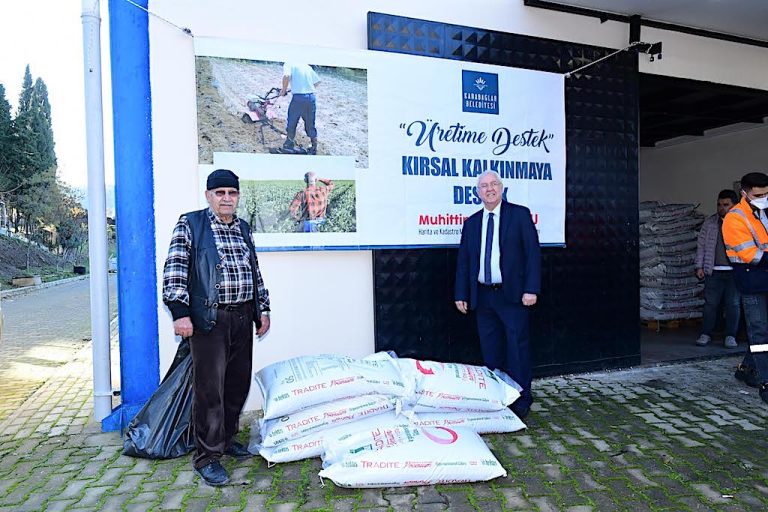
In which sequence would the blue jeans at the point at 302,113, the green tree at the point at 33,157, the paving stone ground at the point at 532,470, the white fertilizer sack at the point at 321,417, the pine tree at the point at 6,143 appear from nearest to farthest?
the paving stone ground at the point at 532,470 < the white fertilizer sack at the point at 321,417 < the blue jeans at the point at 302,113 < the green tree at the point at 33,157 < the pine tree at the point at 6,143

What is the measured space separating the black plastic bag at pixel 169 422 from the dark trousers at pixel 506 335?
1961 mm

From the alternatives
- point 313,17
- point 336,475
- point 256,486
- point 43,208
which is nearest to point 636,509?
point 336,475

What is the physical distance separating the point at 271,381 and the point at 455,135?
2.35 meters

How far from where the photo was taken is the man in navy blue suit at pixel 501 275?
12.5ft

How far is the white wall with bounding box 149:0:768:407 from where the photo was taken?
3.78m

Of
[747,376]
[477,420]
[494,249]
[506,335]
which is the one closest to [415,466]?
[477,420]

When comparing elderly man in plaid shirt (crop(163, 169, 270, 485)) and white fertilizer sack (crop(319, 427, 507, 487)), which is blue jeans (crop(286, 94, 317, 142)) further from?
white fertilizer sack (crop(319, 427, 507, 487))

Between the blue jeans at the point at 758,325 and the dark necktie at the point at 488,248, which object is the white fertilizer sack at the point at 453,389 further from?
the blue jeans at the point at 758,325

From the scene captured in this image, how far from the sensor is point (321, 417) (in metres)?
3.18

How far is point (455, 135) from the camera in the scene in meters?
4.45

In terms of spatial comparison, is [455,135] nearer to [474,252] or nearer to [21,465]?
[474,252]

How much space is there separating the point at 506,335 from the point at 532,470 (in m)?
1.08

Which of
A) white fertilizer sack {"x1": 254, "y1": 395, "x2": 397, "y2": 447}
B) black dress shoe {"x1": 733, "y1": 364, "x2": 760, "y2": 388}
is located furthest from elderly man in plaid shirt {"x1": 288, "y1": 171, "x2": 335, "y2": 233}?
black dress shoe {"x1": 733, "y1": 364, "x2": 760, "y2": 388}

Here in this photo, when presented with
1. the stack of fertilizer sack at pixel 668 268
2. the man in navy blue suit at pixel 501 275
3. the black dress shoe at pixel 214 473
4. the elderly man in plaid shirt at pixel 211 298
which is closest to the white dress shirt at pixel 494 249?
the man in navy blue suit at pixel 501 275
